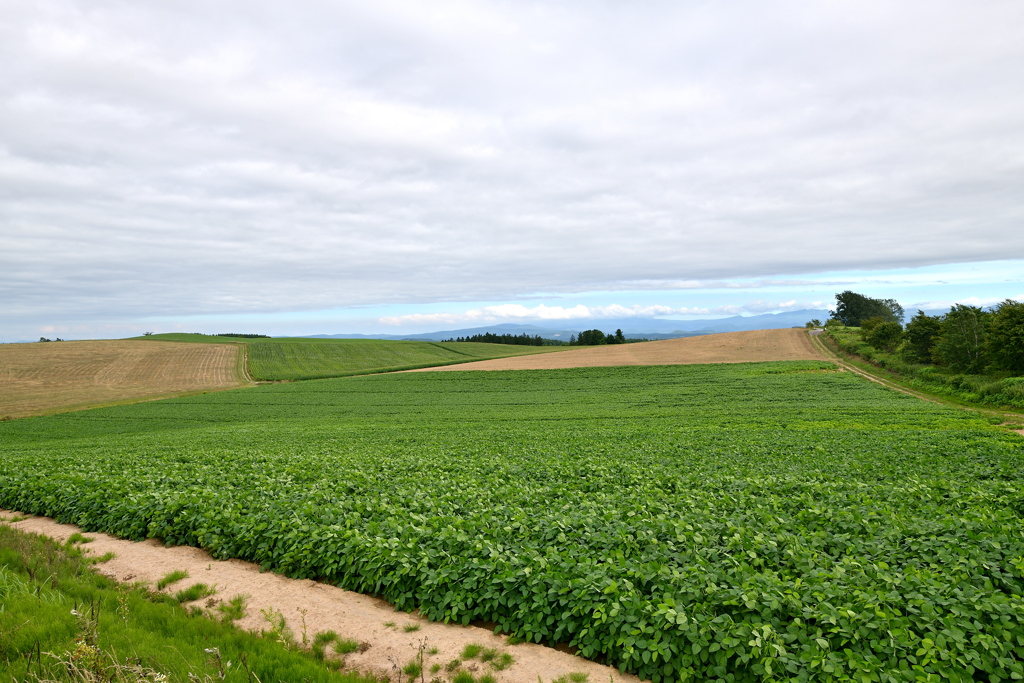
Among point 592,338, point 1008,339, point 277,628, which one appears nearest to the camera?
point 277,628

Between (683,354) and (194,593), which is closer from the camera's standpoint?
(194,593)

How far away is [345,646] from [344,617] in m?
1.00

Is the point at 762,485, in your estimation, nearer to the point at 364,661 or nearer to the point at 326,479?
the point at 364,661

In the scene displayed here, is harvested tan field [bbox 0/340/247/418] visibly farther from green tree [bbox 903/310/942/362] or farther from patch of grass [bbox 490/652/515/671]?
green tree [bbox 903/310/942/362]

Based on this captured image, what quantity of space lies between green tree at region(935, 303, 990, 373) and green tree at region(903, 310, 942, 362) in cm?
621

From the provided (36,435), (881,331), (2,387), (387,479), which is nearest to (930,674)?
(387,479)

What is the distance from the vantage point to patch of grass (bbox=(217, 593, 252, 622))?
8788mm

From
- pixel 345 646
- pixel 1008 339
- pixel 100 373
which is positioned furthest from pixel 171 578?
pixel 100 373

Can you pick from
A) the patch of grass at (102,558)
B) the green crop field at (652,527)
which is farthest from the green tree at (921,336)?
the patch of grass at (102,558)

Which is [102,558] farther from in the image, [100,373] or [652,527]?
[100,373]

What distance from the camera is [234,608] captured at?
29.6 feet

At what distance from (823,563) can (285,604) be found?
9296 millimetres

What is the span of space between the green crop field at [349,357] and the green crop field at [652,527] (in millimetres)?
62524

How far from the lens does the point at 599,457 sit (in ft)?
62.3
